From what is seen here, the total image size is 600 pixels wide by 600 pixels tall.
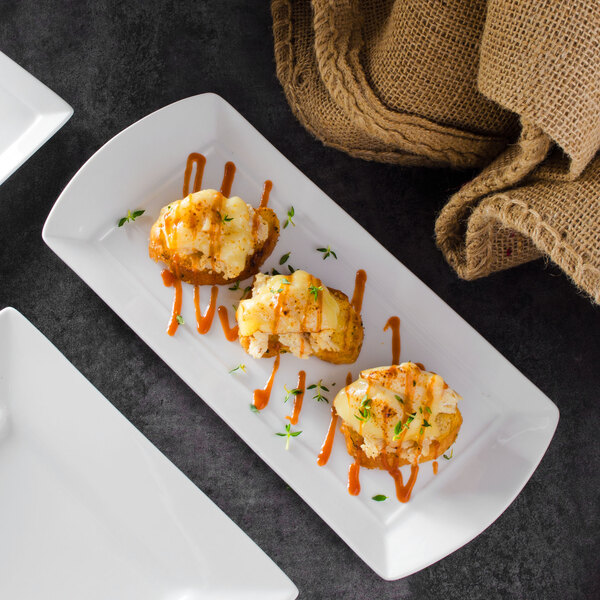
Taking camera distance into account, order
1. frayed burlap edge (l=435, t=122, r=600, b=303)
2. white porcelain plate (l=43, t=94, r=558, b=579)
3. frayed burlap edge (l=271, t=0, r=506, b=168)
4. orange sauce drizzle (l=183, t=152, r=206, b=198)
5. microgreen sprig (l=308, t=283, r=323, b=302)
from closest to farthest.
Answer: frayed burlap edge (l=435, t=122, r=600, b=303) → frayed burlap edge (l=271, t=0, r=506, b=168) → microgreen sprig (l=308, t=283, r=323, b=302) → white porcelain plate (l=43, t=94, r=558, b=579) → orange sauce drizzle (l=183, t=152, r=206, b=198)

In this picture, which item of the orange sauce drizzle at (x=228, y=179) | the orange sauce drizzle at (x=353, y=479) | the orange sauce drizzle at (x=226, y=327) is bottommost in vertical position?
the orange sauce drizzle at (x=353, y=479)

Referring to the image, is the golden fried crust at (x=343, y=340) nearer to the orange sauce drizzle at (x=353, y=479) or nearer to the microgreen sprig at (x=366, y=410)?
the microgreen sprig at (x=366, y=410)

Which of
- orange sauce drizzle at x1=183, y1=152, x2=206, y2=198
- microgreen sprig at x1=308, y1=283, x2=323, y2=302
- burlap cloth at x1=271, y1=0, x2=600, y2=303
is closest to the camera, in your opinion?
burlap cloth at x1=271, y1=0, x2=600, y2=303

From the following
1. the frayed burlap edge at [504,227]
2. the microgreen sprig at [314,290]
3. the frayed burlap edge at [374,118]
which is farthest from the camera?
the microgreen sprig at [314,290]

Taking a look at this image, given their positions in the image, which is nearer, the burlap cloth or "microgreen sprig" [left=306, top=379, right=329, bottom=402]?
the burlap cloth

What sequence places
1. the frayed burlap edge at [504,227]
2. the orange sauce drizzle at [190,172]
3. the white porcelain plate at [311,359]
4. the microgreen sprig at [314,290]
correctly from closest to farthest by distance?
the frayed burlap edge at [504,227] → the microgreen sprig at [314,290] → the white porcelain plate at [311,359] → the orange sauce drizzle at [190,172]

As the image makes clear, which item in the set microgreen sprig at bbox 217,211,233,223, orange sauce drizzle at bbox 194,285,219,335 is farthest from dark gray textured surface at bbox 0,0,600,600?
microgreen sprig at bbox 217,211,233,223

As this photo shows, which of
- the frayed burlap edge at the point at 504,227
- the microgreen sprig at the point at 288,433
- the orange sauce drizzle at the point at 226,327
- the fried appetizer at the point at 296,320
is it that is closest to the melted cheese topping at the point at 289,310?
the fried appetizer at the point at 296,320

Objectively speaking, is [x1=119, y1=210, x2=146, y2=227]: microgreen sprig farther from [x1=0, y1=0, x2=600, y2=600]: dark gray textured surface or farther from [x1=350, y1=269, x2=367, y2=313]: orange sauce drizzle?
[x1=350, y1=269, x2=367, y2=313]: orange sauce drizzle
